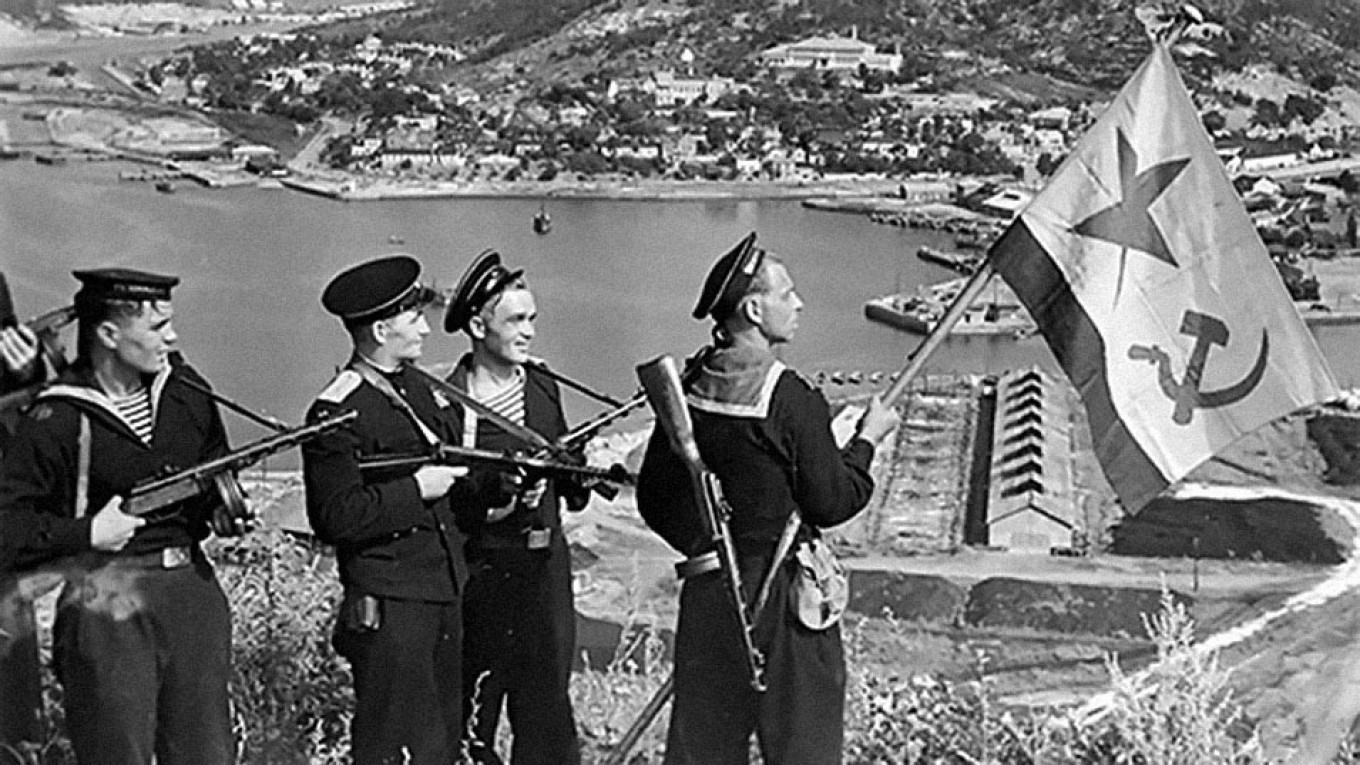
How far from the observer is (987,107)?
4707 mm

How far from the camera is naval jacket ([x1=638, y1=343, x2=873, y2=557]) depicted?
287 cm

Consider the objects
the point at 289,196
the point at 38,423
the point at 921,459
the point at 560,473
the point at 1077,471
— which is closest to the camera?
the point at 38,423

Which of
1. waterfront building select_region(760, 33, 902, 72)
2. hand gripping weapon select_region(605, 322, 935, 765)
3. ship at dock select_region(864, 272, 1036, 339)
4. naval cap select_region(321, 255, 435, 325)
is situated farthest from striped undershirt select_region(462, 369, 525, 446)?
waterfront building select_region(760, 33, 902, 72)

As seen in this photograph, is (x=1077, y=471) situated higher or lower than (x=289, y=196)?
lower

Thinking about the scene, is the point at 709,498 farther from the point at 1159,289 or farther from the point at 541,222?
the point at 541,222

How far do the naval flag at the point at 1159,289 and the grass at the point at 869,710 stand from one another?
60 centimetres

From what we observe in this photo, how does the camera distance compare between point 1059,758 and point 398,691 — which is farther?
point 1059,758

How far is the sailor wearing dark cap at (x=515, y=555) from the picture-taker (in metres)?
3.29

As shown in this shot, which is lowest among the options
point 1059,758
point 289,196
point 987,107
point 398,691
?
point 1059,758

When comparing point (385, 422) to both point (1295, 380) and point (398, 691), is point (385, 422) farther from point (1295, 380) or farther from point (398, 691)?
point (1295, 380)

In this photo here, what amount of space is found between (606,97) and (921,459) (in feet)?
6.26

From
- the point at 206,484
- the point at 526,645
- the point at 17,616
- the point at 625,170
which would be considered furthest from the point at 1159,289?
the point at 17,616

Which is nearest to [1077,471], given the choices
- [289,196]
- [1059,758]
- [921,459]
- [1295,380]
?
[921,459]

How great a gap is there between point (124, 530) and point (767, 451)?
1.02 m
